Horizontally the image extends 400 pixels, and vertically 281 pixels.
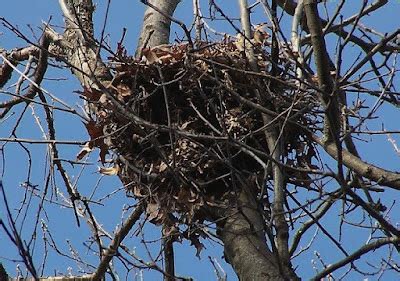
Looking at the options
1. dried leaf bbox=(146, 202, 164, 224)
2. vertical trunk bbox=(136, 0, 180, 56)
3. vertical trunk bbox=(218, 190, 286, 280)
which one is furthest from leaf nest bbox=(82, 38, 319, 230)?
vertical trunk bbox=(136, 0, 180, 56)

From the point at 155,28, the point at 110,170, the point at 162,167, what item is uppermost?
the point at 155,28

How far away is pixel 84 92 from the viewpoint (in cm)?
386

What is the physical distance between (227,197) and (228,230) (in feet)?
0.92

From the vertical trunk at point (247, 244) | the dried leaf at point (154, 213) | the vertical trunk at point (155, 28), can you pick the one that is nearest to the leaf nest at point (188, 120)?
the dried leaf at point (154, 213)

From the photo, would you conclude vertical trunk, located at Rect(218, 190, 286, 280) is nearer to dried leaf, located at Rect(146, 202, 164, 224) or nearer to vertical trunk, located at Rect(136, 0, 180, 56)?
dried leaf, located at Rect(146, 202, 164, 224)

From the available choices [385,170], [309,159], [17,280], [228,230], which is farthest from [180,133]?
[17,280]

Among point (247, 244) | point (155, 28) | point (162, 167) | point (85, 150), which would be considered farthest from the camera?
point (155, 28)

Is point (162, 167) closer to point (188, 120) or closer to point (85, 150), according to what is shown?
point (188, 120)

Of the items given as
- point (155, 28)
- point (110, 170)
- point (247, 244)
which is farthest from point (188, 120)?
point (155, 28)

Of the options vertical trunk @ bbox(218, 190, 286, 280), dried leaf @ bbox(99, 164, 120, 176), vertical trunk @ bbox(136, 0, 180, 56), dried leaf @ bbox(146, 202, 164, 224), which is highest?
vertical trunk @ bbox(136, 0, 180, 56)

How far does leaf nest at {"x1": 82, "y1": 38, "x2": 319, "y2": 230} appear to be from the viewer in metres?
3.60

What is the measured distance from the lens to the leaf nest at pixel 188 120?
11.8ft

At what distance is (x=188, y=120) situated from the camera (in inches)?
151

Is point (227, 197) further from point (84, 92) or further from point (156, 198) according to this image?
point (84, 92)
